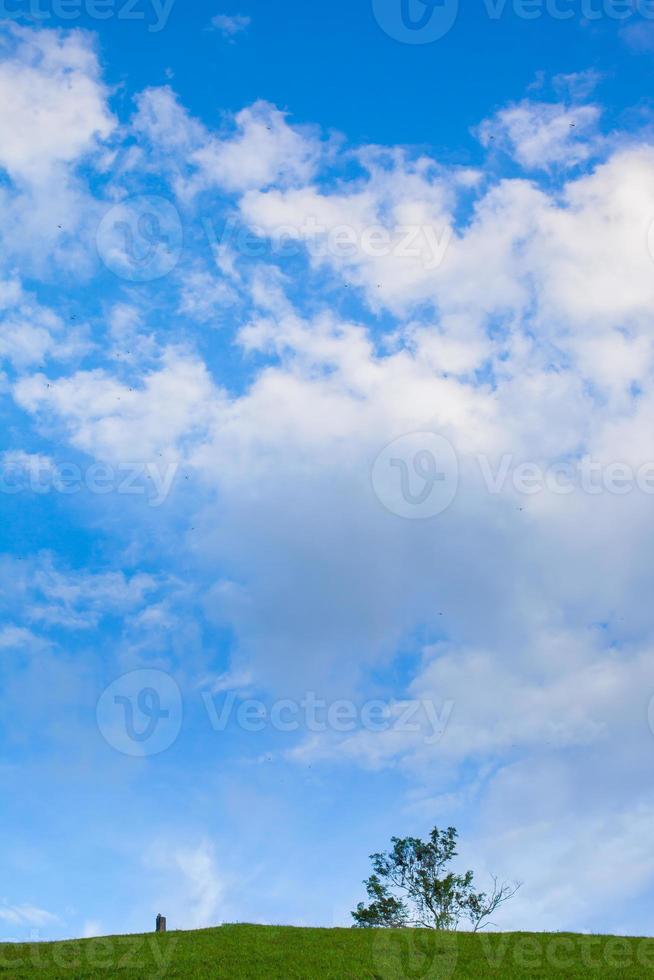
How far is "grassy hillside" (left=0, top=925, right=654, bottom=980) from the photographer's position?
3128cm

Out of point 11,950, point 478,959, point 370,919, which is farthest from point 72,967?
point 370,919

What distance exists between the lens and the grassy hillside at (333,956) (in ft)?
103

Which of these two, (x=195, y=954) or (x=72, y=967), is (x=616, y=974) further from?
(x=72, y=967)

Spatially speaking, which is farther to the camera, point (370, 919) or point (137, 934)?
point (370, 919)

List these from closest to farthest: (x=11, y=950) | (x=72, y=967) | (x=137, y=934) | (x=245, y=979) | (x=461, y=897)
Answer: (x=245, y=979)
(x=72, y=967)
(x=11, y=950)
(x=137, y=934)
(x=461, y=897)

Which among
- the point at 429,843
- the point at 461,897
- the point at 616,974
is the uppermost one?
the point at 429,843

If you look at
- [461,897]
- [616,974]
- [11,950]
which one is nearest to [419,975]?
[616,974]

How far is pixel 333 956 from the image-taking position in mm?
33375

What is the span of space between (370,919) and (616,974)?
1424 inches

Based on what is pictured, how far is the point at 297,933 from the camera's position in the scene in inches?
1475

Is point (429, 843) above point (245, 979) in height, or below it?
above

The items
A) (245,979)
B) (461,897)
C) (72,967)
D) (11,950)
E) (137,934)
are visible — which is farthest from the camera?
(461,897)

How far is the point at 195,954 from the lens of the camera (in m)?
33.8

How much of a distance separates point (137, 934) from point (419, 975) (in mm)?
14034
